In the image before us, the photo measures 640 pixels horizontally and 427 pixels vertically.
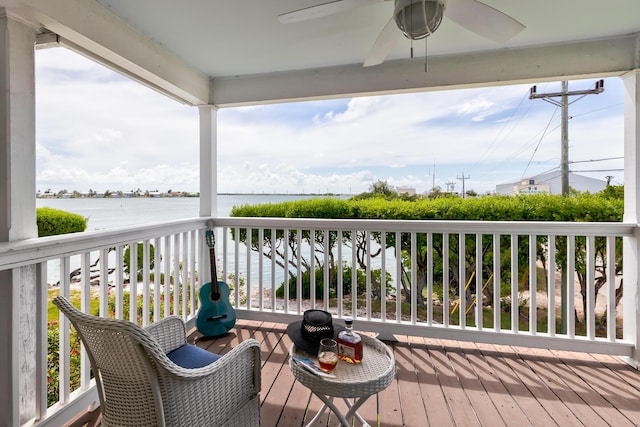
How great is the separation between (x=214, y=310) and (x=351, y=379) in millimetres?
1963

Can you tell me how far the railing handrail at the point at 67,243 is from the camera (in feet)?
4.97

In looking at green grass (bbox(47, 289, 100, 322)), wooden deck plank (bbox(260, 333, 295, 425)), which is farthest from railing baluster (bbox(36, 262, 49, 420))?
wooden deck plank (bbox(260, 333, 295, 425))

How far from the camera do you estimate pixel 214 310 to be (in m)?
2.96

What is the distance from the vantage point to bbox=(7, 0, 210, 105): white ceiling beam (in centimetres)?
169

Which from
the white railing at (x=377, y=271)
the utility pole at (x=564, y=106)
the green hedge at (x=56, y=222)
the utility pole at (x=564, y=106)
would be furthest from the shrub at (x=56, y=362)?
the utility pole at (x=564, y=106)

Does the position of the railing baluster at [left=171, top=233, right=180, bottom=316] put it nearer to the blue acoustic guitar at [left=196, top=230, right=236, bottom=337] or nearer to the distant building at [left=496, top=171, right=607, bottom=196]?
the blue acoustic guitar at [left=196, top=230, right=236, bottom=337]

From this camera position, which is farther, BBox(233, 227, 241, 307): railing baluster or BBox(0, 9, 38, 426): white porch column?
BBox(233, 227, 241, 307): railing baluster

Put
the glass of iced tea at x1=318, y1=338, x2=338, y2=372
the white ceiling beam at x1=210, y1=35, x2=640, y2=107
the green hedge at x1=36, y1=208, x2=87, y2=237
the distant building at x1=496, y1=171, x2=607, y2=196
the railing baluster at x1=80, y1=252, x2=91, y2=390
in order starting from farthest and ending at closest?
the distant building at x1=496, y1=171, x2=607, y2=196 → the white ceiling beam at x1=210, y1=35, x2=640, y2=107 → the green hedge at x1=36, y1=208, x2=87, y2=237 → the railing baluster at x1=80, y1=252, x2=91, y2=390 → the glass of iced tea at x1=318, y1=338, x2=338, y2=372

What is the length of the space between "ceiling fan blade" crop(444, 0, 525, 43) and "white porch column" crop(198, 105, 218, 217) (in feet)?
8.23

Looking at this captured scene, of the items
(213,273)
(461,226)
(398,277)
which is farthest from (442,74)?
(213,273)

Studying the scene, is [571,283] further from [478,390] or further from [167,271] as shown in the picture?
[167,271]

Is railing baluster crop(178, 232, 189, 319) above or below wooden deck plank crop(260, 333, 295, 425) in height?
above

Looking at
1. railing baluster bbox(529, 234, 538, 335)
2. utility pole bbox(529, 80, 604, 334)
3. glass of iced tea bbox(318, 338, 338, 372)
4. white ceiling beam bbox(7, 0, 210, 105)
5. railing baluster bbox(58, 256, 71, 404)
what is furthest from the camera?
utility pole bbox(529, 80, 604, 334)

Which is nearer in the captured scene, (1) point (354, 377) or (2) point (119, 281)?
(1) point (354, 377)
